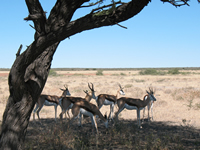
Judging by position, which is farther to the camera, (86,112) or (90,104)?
(90,104)

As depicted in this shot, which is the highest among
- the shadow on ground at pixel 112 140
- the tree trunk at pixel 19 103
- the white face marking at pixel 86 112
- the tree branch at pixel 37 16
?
the tree branch at pixel 37 16

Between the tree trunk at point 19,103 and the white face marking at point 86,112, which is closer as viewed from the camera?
the tree trunk at point 19,103

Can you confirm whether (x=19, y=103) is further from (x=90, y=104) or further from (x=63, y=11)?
(x=90, y=104)

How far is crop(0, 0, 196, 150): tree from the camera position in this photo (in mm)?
4258

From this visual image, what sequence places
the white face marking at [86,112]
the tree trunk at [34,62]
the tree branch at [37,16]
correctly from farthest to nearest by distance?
the white face marking at [86,112]
the tree trunk at [34,62]
the tree branch at [37,16]

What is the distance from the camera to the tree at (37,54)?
4258 mm

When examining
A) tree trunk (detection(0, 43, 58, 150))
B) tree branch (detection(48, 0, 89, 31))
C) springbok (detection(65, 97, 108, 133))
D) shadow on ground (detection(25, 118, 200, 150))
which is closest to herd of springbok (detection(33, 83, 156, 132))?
springbok (detection(65, 97, 108, 133))

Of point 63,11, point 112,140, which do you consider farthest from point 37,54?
point 112,140

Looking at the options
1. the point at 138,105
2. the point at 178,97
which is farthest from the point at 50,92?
the point at 138,105

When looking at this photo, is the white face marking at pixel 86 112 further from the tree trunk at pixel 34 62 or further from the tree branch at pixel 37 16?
the tree branch at pixel 37 16

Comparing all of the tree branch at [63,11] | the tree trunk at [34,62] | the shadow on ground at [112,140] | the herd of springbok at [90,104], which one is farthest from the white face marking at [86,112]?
the tree branch at [63,11]

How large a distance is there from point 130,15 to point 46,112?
9.98 meters

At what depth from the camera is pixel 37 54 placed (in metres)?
4.49

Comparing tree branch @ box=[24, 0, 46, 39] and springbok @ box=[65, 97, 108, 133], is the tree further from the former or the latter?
springbok @ box=[65, 97, 108, 133]
